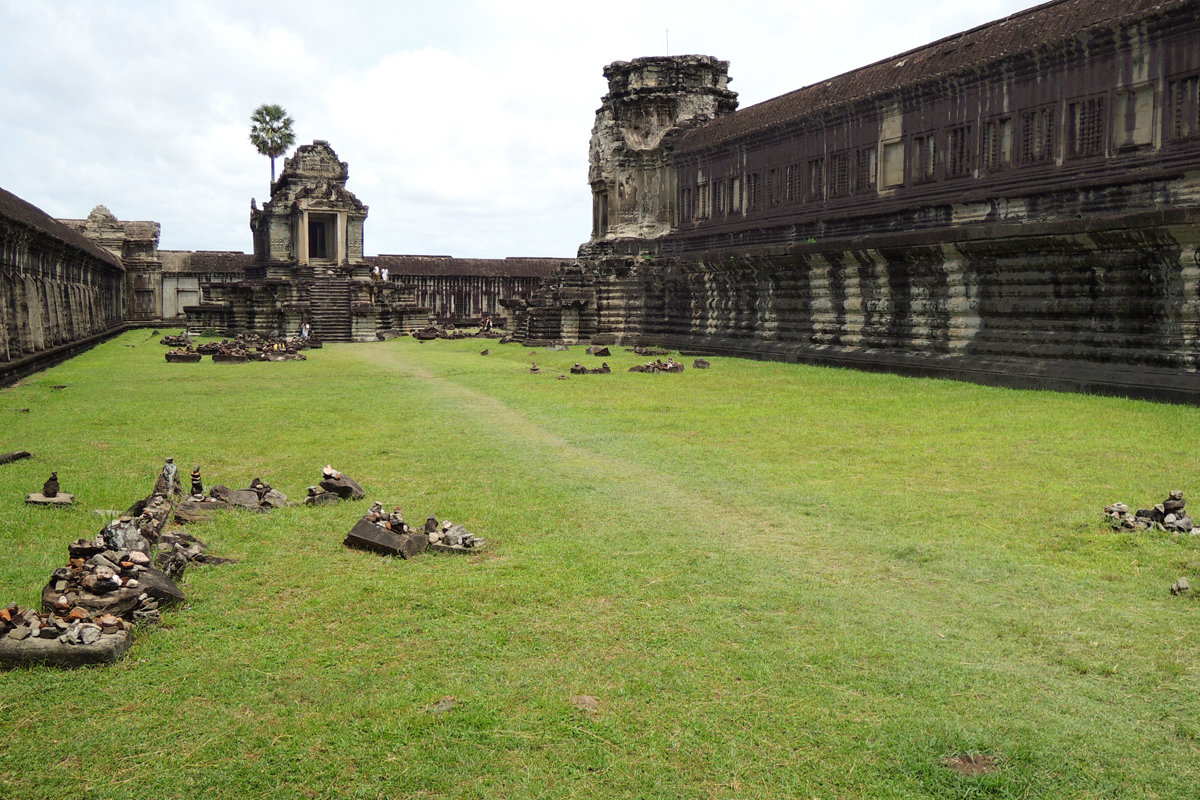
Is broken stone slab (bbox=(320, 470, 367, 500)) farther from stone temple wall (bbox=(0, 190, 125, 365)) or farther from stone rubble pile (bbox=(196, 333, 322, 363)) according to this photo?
stone rubble pile (bbox=(196, 333, 322, 363))

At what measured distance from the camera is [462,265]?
54.1 metres

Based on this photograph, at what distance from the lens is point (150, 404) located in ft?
45.1

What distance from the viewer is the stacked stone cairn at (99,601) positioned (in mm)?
3990

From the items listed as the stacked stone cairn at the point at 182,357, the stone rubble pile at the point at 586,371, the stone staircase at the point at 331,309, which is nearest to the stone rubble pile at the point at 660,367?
the stone rubble pile at the point at 586,371

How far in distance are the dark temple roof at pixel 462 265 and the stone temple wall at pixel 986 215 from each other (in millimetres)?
26222

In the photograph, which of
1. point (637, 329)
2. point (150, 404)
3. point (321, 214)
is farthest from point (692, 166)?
point (321, 214)

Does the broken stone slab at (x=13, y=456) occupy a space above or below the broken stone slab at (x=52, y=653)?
above

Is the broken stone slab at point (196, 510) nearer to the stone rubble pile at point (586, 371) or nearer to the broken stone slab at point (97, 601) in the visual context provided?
the broken stone slab at point (97, 601)

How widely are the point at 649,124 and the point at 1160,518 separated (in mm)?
30254

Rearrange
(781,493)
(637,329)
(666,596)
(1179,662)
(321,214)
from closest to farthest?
(1179,662)
(666,596)
(781,493)
(637,329)
(321,214)

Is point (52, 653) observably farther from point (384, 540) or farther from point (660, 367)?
point (660, 367)

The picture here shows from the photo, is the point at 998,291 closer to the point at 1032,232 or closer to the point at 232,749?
the point at 1032,232

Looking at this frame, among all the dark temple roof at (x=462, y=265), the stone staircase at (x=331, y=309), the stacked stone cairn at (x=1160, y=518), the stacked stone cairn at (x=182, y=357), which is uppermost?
the dark temple roof at (x=462, y=265)

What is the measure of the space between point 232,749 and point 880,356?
665 inches
